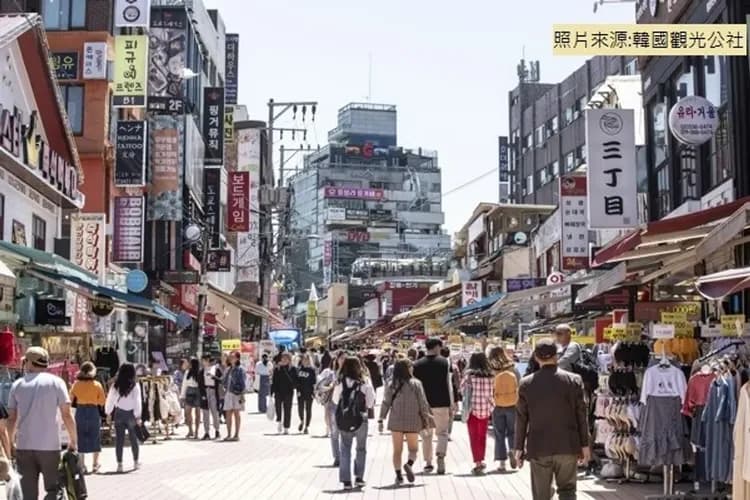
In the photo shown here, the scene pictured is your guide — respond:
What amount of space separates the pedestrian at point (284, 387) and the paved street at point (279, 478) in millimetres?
2580

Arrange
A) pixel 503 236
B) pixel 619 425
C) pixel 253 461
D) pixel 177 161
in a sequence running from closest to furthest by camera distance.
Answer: pixel 619 425 < pixel 253 461 < pixel 177 161 < pixel 503 236

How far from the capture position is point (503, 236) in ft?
181

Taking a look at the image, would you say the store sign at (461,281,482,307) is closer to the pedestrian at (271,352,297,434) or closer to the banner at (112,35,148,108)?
the banner at (112,35,148,108)

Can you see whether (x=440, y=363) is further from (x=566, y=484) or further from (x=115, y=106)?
(x=115, y=106)

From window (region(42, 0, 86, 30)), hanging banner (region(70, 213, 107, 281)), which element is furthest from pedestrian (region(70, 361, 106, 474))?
window (region(42, 0, 86, 30))

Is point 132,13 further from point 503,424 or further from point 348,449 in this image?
point 348,449

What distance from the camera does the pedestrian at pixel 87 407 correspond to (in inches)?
606

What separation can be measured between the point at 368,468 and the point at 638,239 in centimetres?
602

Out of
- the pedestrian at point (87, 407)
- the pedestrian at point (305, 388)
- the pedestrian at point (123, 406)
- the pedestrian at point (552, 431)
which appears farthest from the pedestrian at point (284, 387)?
the pedestrian at point (552, 431)

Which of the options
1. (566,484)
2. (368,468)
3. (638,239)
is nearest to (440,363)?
(368,468)

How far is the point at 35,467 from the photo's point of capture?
10281 mm

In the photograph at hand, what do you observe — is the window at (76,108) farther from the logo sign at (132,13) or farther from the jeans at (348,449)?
the jeans at (348,449)

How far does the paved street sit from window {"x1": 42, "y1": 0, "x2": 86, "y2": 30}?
1775 cm

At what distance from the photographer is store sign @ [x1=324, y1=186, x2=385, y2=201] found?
149 metres
